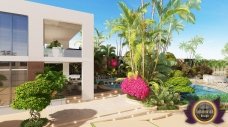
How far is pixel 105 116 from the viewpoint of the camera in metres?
16.7

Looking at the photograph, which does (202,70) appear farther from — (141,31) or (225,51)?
(141,31)

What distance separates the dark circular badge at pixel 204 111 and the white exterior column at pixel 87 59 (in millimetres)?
10528

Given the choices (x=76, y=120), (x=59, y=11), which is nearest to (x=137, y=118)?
(x=76, y=120)

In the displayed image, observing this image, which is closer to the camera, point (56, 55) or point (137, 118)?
point (137, 118)

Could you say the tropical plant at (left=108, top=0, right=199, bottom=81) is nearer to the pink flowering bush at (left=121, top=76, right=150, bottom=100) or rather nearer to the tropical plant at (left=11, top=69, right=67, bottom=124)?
the pink flowering bush at (left=121, top=76, right=150, bottom=100)

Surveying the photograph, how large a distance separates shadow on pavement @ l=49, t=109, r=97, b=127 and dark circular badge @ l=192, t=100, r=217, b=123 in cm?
674

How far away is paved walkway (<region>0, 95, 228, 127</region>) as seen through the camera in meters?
15.2

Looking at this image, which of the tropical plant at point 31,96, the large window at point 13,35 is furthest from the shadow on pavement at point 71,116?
the large window at point 13,35

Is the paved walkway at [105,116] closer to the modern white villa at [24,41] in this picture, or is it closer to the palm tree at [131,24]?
the modern white villa at [24,41]

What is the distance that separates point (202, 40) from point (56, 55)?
4569 cm

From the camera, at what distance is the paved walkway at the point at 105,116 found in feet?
49.8

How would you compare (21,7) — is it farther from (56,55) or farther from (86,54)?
(86,54)

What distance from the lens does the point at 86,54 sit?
21.7 meters

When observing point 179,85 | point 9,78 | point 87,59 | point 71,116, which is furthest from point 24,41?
point 179,85
